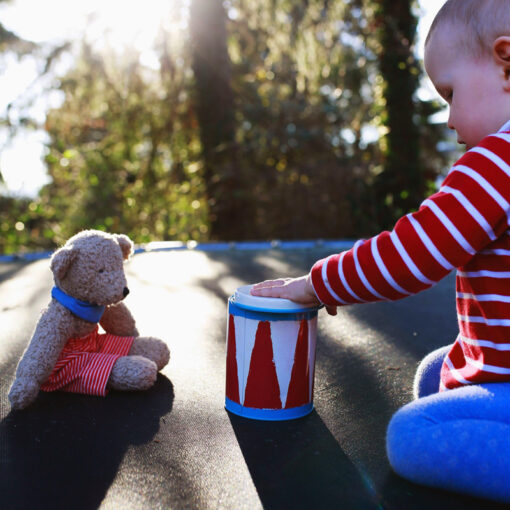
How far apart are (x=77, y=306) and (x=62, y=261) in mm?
110

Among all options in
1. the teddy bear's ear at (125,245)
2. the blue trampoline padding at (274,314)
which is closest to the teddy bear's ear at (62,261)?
the teddy bear's ear at (125,245)

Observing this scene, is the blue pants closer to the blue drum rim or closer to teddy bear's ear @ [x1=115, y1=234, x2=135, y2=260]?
the blue drum rim

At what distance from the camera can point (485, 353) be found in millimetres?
850

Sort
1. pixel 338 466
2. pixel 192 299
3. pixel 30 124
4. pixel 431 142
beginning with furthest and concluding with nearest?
pixel 431 142 → pixel 30 124 → pixel 192 299 → pixel 338 466

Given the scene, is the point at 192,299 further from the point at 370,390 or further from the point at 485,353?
the point at 485,353

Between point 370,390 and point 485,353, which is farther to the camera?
point 370,390

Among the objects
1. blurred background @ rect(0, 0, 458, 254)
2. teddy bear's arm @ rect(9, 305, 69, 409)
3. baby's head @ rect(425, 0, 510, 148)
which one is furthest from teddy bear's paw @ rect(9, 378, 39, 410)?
blurred background @ rect(0, 0, 458, 254)

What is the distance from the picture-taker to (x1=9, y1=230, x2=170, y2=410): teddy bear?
113 cm

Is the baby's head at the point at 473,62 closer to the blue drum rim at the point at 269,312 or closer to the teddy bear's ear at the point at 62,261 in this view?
the blue drum rim at the point at 269,312

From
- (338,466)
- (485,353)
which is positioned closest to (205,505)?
(338,466)

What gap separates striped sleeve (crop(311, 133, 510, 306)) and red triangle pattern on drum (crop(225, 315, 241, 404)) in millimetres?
308

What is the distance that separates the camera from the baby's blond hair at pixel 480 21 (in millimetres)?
817

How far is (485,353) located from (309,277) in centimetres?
30

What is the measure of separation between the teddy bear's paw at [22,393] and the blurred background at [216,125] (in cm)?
393
